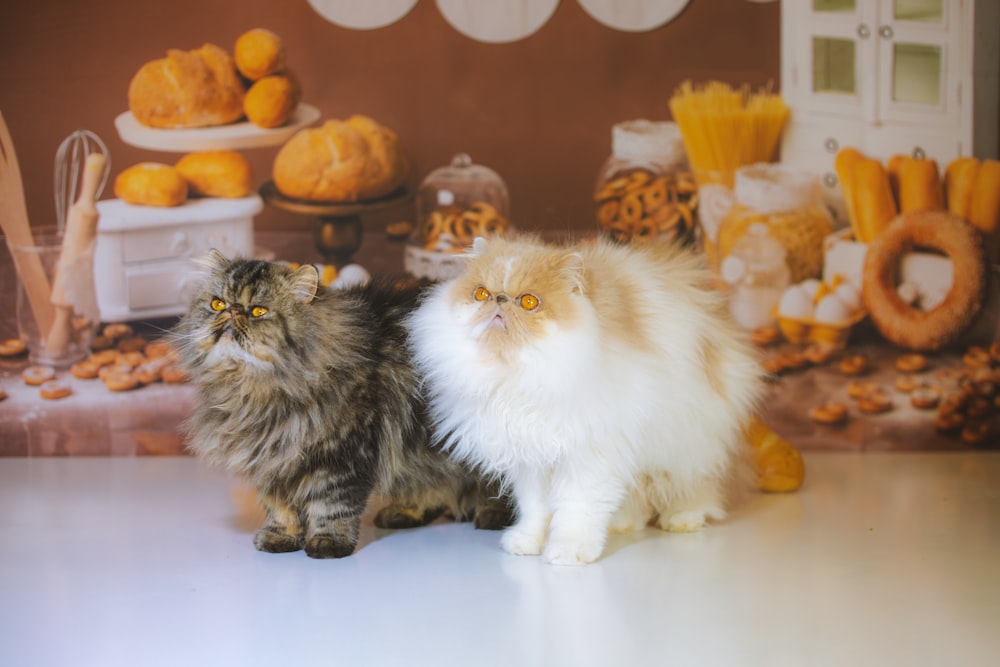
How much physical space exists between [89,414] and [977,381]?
3.04 meters

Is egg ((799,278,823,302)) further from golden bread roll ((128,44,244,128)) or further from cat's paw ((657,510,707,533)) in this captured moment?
golden bread roll ((128,44,244,128))

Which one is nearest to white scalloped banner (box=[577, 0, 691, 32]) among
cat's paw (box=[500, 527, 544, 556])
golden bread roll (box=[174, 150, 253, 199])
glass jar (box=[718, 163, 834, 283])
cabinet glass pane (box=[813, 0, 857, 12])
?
cabinet glass pane (box=[813, 0, 857, 12])

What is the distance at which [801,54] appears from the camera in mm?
3711

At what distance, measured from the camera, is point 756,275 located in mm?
3777

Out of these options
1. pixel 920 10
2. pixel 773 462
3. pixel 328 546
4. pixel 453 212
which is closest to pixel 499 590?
pixel 328 546

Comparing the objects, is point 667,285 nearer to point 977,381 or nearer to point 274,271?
point 274,271

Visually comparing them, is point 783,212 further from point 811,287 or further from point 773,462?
point 773,462

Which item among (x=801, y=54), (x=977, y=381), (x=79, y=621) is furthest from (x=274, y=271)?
(x=977, y=381)

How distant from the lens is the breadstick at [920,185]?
366 centimetres

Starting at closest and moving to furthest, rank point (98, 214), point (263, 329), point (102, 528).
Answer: point (263, 329) < point (102, 528) < point (98, 214)

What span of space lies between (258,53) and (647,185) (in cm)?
137

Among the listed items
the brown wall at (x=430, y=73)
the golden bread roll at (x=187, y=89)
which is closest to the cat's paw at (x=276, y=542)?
the brown wall at (x=430, y=73)

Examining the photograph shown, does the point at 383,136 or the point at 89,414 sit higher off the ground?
the point at 383,136

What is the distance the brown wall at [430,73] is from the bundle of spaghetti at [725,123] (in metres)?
0.05
